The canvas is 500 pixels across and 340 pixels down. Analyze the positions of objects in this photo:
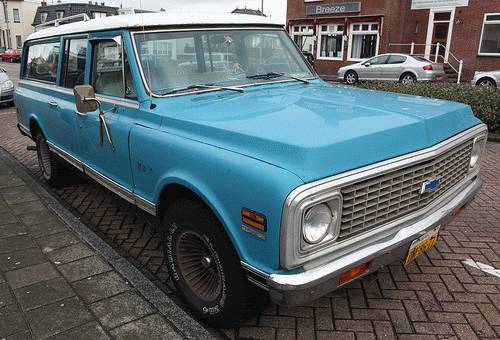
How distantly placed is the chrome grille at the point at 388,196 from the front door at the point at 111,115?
Result: 1.75 meters

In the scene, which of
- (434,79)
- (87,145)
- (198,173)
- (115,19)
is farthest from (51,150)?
(434,79)

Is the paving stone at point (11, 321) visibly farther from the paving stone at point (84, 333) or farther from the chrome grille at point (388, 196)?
the chrome grille at point (388, 196)

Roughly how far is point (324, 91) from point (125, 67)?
5.27ft

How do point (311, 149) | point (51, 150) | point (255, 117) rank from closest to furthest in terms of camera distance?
point (311, 149) → point (255, 117) → point (51, 150)

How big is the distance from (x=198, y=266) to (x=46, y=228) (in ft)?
A: 6.99

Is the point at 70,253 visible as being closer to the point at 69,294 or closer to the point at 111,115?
the point at 69,294

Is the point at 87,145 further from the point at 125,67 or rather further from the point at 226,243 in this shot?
the point at 226,243

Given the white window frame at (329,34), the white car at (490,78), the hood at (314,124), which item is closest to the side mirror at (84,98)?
the hood at (314,124)

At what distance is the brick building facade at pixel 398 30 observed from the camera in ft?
65.8

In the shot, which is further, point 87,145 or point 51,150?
point 51,150

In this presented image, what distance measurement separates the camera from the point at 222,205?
2.30 metres

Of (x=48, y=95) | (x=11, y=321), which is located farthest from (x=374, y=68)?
(x=11, y=321)

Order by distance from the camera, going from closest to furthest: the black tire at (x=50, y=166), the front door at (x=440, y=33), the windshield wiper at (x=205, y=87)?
1. the windshield wiper at (x=205, y=87)
2. the black tire at (x=50, y=166)
3. the front door at (x=440, y=33)

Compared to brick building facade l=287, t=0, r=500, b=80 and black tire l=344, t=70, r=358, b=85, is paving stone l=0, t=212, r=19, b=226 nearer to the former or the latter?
black tire l=344, t=70, r=358, b=85
